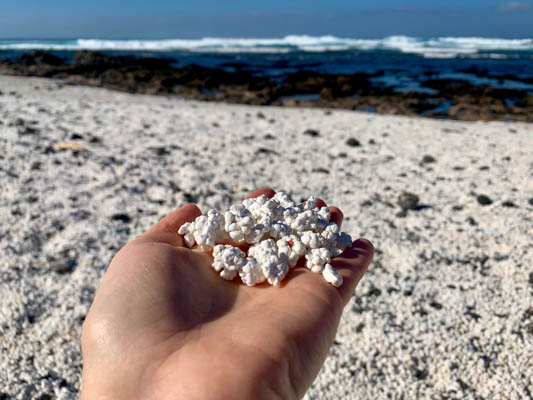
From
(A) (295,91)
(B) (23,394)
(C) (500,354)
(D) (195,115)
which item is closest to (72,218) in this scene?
(B) (23,394)

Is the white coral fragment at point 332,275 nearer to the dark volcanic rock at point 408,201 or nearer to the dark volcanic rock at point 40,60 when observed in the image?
the dark volcanic rock at point 408,201

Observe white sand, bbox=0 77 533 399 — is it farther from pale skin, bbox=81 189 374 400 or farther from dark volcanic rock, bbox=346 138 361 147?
pale skin, bbox=81 189 374 400

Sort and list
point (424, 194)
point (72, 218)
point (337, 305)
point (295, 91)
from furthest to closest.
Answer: point (295, 91) → point (424, 194) → point (72, 218) → point (337, 305)

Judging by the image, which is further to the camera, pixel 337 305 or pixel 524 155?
pixel 524 155

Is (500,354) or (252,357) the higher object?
(252,357)

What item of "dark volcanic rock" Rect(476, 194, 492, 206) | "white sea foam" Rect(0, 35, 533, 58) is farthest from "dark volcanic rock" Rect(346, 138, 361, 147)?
"white sea foam" Rect(0, 35, 533, 58)

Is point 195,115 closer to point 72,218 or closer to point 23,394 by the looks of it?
point 72,218

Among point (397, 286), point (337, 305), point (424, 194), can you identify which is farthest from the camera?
point (424, 194)
